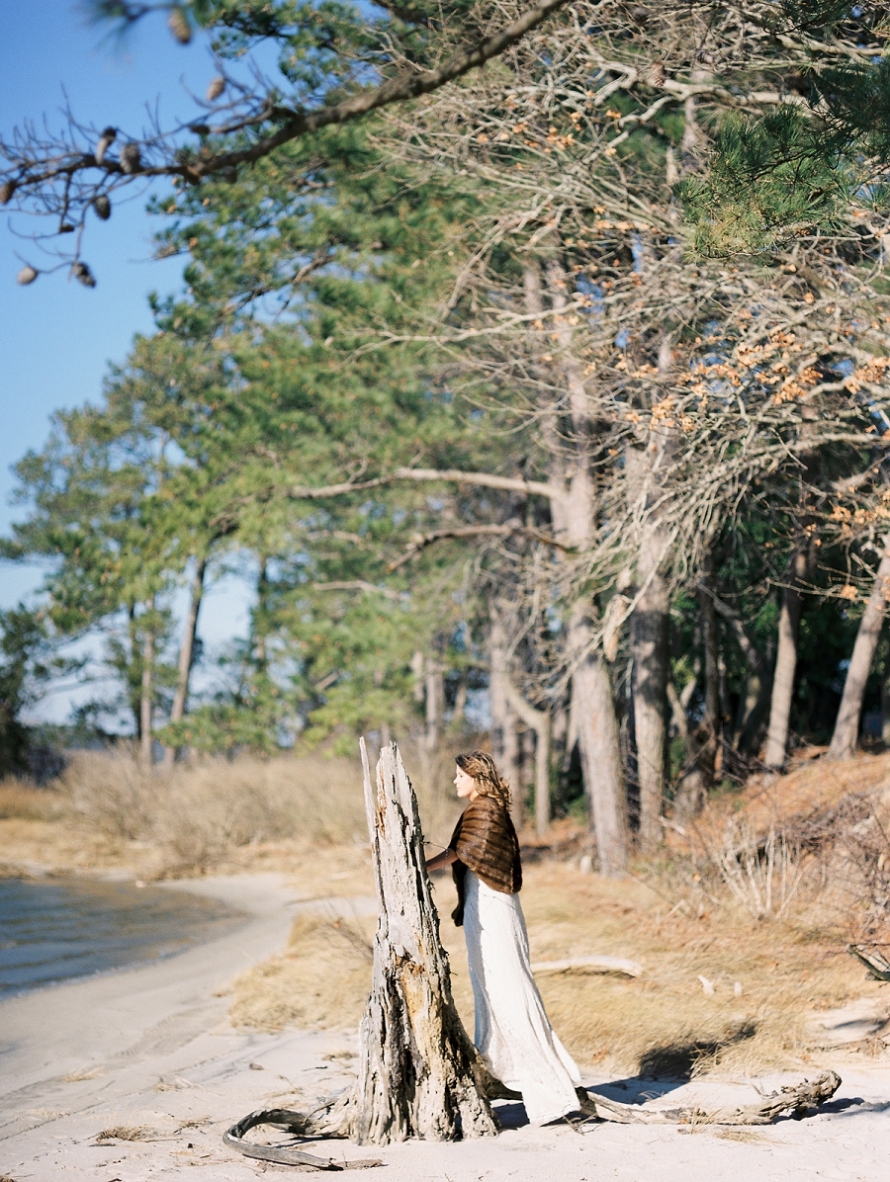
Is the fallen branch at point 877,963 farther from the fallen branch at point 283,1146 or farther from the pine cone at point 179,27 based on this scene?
the pine cone at point 179,27

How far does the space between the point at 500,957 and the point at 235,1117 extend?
1.78 meters

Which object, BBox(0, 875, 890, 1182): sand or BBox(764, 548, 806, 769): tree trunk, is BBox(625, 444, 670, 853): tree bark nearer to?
BBox(764, 548, 806, 769): tree trunk

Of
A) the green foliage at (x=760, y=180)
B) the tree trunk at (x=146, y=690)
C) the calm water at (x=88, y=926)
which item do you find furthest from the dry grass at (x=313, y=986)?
the tree trunk at (x=146, y=690)

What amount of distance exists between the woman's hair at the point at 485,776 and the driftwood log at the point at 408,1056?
14.2 inches

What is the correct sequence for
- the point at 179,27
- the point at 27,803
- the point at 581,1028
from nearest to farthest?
the point at 179,27 → the point at 581,1028 → the point at 27,803

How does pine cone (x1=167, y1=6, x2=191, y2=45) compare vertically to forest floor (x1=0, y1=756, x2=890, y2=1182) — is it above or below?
above

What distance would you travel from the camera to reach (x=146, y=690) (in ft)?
114

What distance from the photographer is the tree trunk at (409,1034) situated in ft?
18.2

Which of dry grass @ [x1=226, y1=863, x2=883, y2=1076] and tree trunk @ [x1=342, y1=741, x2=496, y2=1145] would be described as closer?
tree trunk @ [x1=342, y1=741, x2=496, y2=1145]

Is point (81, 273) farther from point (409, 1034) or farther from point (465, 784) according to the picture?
point (409, 1034)

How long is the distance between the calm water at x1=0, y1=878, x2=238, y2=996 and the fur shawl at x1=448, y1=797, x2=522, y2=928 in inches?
291

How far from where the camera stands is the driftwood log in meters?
5.57

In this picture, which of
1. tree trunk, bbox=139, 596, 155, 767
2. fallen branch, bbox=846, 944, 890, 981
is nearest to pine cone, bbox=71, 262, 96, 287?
fallen branch, bbox=846, 944, 890, 981

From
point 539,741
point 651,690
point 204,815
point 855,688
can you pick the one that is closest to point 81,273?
point 651,690
